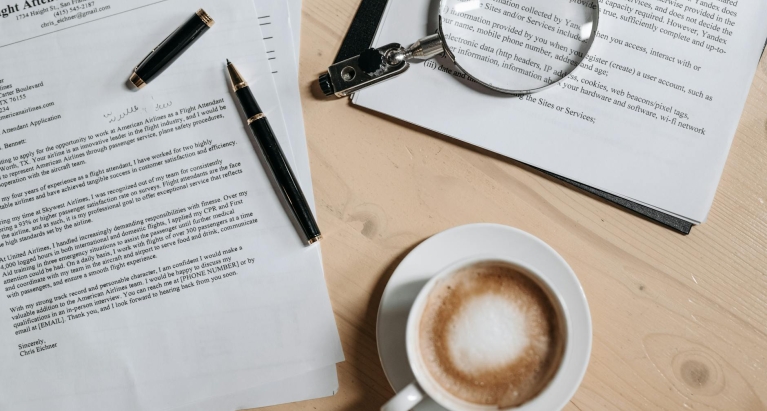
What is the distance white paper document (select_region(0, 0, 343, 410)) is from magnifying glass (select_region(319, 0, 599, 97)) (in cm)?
13

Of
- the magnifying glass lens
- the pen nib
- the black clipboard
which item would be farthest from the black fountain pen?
the magnifying glass lens

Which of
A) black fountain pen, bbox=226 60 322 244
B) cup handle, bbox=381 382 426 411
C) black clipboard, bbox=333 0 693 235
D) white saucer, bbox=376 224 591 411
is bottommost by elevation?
cup handle, bbox=381 382 426 411

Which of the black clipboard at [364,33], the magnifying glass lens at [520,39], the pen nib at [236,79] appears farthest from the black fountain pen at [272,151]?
the magnifying glass lens at [520,39]

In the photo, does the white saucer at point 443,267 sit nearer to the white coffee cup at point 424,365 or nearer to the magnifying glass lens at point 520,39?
the white coffee cup at point 424,365

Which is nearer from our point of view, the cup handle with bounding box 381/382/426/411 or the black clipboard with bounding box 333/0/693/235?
the cup handle with bounding box 381/382/426/411

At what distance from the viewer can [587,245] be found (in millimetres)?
585

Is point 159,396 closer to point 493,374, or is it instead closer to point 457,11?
point 493,374

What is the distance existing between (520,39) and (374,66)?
0.55ft

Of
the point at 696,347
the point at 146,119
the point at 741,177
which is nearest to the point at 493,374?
the point at 696,347

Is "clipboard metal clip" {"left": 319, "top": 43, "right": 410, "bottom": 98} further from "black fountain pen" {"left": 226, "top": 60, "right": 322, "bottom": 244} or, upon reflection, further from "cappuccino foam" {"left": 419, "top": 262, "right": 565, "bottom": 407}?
"cappuccino foam" {"left": 419, "top": 262, "right": 565, "bottom": 407}

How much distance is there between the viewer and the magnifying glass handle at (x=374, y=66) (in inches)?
22.2

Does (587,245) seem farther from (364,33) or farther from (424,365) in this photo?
(364,33)

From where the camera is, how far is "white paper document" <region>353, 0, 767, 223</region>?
1.88ft
